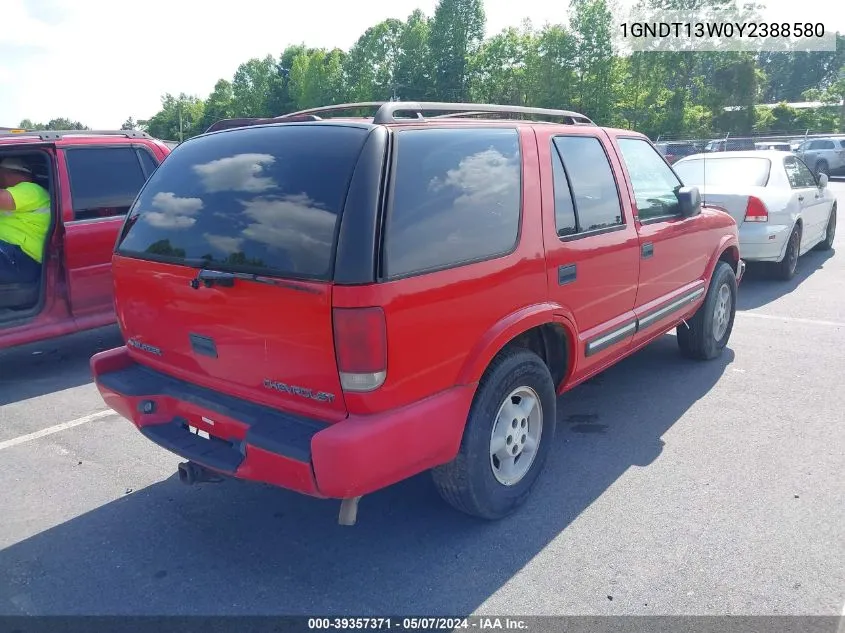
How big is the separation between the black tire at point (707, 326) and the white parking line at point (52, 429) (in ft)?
14.7

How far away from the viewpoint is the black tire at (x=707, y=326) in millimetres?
5273

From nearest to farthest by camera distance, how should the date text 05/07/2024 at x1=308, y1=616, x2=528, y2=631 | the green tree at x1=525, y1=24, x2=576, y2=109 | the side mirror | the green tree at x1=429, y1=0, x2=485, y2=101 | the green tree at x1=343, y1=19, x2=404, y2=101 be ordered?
the date text 05/07/2024 at x1=308, y1=616, x2=528, y2=631, the side mirror, the green tree at x1=525, y1=24, x2=576, y2=109, the green tree at x1=429, y1=0, x2=485, y2=101, the green tree at x1=343, y1=19, x2=404, y2=101

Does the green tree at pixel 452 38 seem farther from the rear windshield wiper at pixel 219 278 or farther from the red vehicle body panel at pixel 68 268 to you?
the rear windshield wiper at pixel 219 278

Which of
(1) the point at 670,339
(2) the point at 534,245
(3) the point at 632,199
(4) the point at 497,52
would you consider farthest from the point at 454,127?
(4) the point at 497,52

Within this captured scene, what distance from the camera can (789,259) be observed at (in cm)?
835

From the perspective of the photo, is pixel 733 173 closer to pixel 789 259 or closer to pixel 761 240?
pixel 761 240

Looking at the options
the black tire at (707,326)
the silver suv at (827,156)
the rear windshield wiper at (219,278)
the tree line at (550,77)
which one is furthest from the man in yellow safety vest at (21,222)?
the tree line at (550,77)

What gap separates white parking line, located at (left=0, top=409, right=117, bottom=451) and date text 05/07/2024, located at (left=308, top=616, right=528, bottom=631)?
9.00 ft

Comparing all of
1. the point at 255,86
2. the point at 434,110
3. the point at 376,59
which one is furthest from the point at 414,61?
→ the point at 434,110

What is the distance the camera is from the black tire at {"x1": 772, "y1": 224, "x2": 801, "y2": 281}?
832 centimetres

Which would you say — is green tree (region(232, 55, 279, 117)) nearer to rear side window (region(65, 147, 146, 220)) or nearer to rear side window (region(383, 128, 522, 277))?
rear side window (region(65, 147, 146, 220))

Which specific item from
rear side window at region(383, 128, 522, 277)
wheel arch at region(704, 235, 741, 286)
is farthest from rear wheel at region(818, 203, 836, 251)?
rear side window at region(383, 128, 522, 277)

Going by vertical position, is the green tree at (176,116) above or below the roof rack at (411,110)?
above

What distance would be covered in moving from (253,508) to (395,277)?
1642 mm
